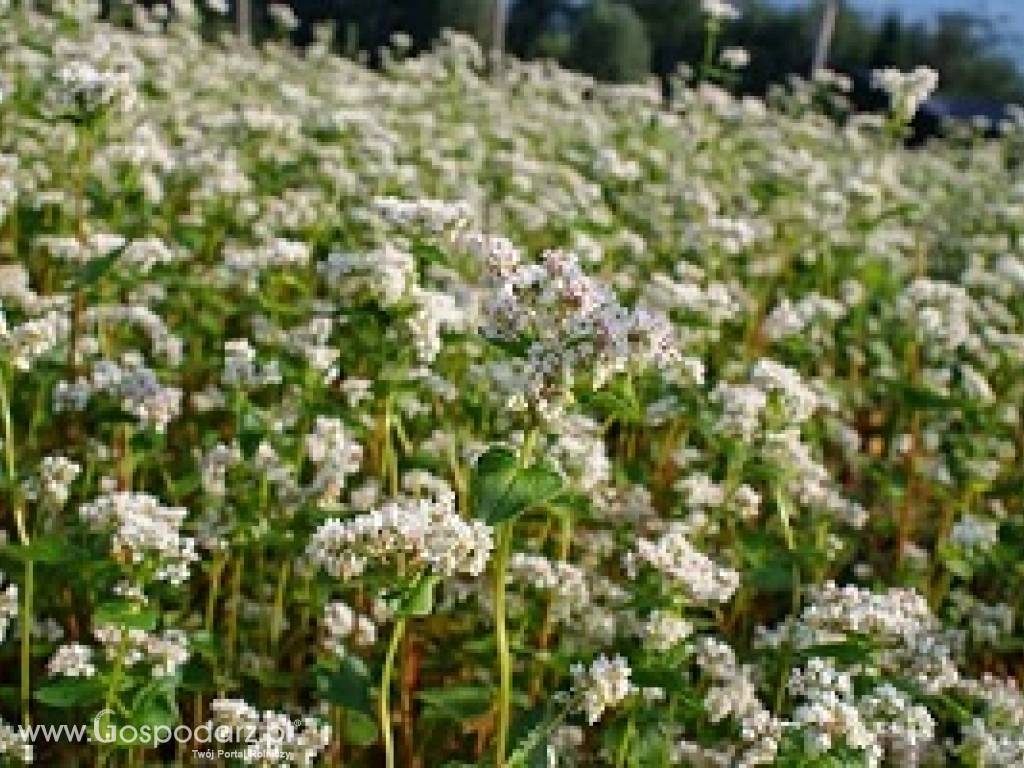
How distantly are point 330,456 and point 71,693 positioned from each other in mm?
905

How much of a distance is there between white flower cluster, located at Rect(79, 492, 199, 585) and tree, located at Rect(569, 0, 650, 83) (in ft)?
58.1

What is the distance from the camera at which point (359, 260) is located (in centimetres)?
316

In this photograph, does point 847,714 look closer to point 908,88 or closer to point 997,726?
point 997,726

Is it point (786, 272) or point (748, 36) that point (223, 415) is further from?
point (748, 36)

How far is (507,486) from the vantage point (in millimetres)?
2377

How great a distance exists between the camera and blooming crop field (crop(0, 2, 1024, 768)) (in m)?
2.57

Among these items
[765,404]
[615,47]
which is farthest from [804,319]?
[615,47]

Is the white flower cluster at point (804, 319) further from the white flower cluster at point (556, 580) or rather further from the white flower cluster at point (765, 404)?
the white flower cluster at point (556, 580)

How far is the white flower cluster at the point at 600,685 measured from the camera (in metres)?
2.50

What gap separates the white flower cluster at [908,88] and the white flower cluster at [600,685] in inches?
132

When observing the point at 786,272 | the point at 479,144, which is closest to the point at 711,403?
the point at 786,272

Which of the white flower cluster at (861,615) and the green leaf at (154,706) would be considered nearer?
the green leaf at (154,706)

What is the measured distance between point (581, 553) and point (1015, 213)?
4033 millimetres

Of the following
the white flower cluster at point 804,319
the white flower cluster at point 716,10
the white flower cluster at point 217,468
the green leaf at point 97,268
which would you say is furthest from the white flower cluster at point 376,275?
the white flower cluster at point 716,10
